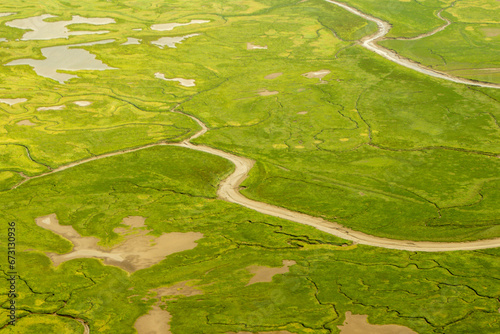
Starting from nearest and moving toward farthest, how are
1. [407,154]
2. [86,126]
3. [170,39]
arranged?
1. [407,154]
2. [86,126]
3. [170,39]

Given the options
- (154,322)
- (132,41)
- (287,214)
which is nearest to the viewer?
(154,322)

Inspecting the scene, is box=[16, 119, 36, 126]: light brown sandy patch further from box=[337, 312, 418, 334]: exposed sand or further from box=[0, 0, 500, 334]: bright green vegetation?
box=[337, 312, 418, 334]: exposed sand

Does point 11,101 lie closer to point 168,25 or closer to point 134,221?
point 134,221

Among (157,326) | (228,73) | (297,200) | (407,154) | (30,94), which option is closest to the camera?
(157,326)

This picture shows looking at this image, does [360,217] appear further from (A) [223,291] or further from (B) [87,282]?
(B) [87,282]

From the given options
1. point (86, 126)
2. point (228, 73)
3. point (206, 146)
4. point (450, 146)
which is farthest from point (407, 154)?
point (86, 126)

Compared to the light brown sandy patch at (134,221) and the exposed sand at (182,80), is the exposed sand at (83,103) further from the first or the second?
the light brown sandy patch at (134,221)

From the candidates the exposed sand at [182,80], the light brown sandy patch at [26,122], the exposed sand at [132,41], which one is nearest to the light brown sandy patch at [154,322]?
the light brown sandy patch at [26,122]

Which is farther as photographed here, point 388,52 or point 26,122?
point 388,52

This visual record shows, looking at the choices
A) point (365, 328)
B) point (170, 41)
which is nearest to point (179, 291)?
point (365, 328)
